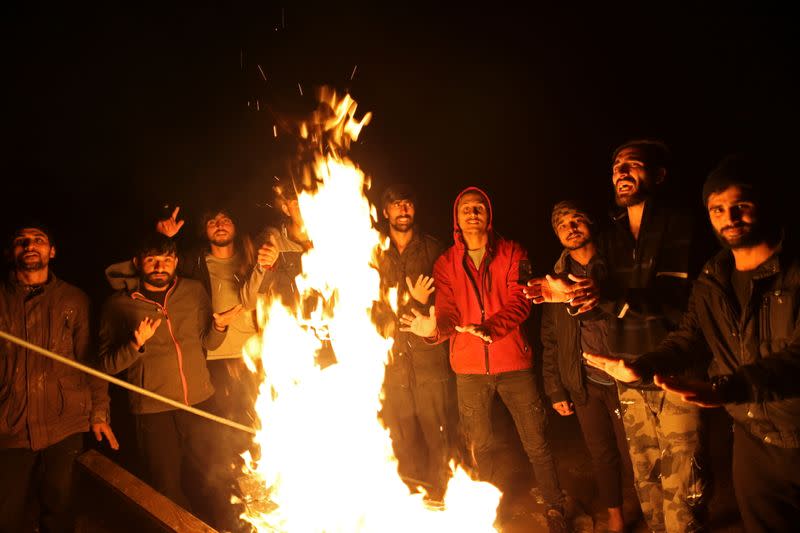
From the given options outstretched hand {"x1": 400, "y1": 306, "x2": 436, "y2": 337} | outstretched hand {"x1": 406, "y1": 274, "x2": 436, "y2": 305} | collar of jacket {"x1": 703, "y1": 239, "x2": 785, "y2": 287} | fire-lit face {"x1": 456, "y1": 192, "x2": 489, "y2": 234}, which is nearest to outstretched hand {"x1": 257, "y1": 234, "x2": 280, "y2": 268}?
outstretched hand {"x1": 406, "y1": 274, "x2": 436, "y2": 305}

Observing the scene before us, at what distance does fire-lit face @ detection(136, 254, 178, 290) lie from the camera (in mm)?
4746

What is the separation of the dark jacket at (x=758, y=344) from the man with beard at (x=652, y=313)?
37 cm

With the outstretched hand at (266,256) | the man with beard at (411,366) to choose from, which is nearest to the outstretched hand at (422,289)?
the man with beard at (411,366)

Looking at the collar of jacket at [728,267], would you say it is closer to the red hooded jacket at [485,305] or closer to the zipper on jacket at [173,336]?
the red hooded jacket at [485,305]

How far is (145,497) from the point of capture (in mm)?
4086

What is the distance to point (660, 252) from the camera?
355 centimetres

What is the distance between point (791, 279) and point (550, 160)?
904 cm

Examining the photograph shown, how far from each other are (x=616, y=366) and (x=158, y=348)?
177 inches

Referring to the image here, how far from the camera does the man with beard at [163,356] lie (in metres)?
4.64

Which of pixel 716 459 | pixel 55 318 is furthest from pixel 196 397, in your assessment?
pixel 716 459

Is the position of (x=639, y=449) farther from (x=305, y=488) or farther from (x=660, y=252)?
(x=305, y=488)

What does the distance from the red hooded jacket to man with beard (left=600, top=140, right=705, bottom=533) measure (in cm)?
99

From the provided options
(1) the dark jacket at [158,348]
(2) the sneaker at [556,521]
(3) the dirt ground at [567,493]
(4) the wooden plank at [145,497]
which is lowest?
(3) the dirt ground at [567,493]

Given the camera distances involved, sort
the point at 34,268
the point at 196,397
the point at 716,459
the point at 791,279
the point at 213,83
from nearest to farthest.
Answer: the point at 791,279, the point at 34,268, the point at 196,397, the point at 716,459, the point at 213,83
